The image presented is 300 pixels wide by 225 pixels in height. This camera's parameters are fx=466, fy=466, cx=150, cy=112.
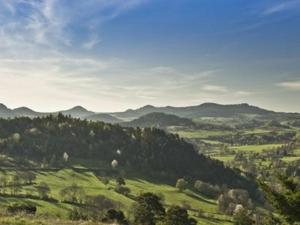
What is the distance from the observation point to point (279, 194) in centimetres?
4003

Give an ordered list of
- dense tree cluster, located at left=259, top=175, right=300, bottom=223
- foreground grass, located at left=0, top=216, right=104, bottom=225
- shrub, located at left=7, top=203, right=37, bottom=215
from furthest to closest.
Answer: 1. dense tree cluster, located at left=259, top=175, right=300, bottom=223
2. shrub, located at left=7, top=203, right=37, bottom=215
3. foreground grass, located at left=0, top=216, right=104, bottom=225

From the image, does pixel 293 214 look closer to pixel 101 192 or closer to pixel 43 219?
pixel 43 219

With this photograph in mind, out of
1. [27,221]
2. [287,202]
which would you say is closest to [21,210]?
[27,221]

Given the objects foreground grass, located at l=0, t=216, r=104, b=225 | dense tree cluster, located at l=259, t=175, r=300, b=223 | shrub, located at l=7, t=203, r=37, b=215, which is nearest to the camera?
foreground grass, located at l=0, t=216, r=104, b=225

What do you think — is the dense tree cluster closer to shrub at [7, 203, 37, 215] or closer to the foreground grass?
the foreground grass

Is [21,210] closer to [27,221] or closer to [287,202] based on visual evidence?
[27,221]

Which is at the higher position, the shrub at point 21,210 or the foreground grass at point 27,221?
the foreground grass at point 27,221

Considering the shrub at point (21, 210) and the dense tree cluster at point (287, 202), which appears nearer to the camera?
the shrub at point (21, 210)

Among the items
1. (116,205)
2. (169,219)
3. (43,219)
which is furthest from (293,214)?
(116,205)

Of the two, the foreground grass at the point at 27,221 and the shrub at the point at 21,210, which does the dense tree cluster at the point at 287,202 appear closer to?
the foreground grass at the point at 27,221

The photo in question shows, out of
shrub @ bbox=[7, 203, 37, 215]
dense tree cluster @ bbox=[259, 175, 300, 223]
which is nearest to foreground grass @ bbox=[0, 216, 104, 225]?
shrub @ bbox=[7, 203, 37, 215]

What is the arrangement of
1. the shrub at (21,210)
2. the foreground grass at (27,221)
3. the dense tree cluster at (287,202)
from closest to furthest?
the foreground grass at (27,221)
the shrub at (21,210)
the dense tree cluster at (287,202)

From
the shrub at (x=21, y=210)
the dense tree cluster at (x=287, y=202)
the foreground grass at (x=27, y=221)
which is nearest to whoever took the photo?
the foreground grass at (x=27, y=221)

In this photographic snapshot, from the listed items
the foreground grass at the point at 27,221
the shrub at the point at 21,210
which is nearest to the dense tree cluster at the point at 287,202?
the foreground grass at the point at 27,221
